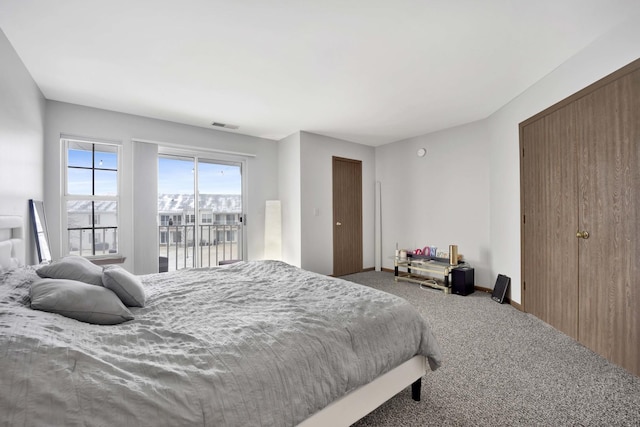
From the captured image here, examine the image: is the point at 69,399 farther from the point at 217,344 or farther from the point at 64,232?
the point at 64,232

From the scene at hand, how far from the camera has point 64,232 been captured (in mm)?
3496

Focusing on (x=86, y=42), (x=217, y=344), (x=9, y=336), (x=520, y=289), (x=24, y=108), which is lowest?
(x=520, y=289)

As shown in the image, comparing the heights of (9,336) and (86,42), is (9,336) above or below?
below

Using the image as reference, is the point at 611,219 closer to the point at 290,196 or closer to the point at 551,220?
the point at 551,220

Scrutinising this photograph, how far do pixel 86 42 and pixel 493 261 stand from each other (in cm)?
526

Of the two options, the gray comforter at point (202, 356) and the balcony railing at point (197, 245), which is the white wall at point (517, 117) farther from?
the balcony railing at point (197, 245)

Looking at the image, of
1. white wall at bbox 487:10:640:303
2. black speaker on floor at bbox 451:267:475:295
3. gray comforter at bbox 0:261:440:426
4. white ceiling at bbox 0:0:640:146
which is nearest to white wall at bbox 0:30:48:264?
white ceiling at bbox 0:0:640:146

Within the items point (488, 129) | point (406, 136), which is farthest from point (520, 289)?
point (406, 136)

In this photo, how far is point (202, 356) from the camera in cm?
106

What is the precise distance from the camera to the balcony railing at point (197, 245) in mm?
4512

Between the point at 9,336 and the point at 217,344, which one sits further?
the point at 217,344

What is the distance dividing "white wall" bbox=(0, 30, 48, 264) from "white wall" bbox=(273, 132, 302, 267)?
10.4ft

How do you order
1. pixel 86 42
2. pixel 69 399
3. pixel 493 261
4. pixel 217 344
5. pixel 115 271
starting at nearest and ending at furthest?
pixel 69 399
pixel 217 344
pixel 115 271
pixel 86 42
pixel 493 261

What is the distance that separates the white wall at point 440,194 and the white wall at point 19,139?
5172 mm
